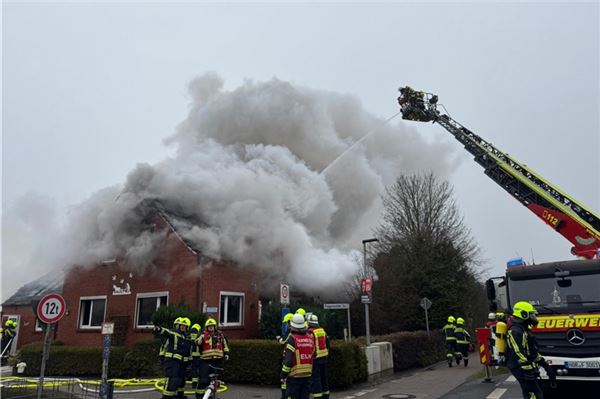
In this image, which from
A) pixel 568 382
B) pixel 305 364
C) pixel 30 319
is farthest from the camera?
pixel 30 319

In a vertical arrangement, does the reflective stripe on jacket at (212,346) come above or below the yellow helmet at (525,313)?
below

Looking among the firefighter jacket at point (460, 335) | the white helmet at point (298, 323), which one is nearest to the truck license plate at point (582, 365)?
the white helmet at point (298, 323)

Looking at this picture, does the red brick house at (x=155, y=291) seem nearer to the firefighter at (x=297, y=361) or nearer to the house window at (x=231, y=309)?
the house window at (x=231, y=309)

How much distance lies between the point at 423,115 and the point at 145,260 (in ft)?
41.5

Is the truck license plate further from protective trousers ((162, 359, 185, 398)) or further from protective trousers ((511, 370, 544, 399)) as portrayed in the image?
protective trousers ((162, 359, 185, 398))

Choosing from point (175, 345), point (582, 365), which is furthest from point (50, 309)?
point (582, 365)

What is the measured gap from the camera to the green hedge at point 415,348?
569 inches

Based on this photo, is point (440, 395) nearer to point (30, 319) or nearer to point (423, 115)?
point (423, 115)

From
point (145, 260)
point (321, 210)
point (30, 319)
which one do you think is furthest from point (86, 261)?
point (30, 319)

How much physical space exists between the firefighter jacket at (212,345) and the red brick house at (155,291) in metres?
5.40

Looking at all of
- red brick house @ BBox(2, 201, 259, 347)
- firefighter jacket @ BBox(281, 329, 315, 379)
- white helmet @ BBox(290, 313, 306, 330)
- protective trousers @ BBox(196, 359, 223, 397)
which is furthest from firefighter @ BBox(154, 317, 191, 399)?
red brick house @ BBox(2, 201, 259, 347)

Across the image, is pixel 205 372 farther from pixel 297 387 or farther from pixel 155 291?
pixel 155 291

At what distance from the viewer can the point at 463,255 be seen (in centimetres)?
2447

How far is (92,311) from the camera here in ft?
58.4
